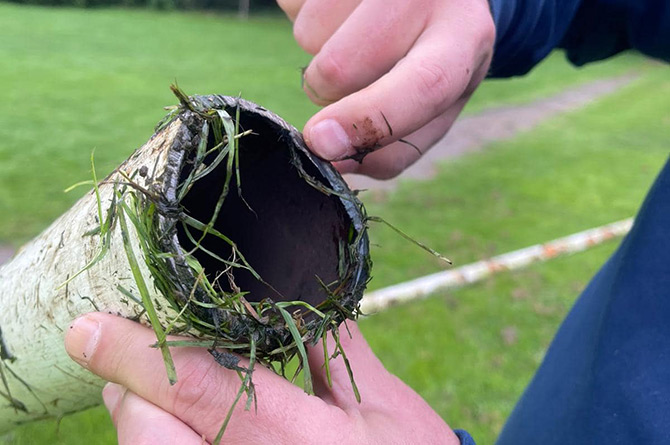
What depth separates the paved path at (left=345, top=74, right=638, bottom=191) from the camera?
6.89 meters

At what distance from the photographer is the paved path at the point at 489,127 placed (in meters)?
6.89

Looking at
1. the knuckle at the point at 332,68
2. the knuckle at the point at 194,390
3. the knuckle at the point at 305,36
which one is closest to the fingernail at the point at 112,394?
the knuckle at the point at 194,390

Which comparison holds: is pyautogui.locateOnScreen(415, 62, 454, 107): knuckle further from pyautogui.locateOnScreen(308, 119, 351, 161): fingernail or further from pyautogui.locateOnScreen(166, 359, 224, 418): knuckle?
pyautogui.locateOnScreen(166, 359, 224, 418): knuckle

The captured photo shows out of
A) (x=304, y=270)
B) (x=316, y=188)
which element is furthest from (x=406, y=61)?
(x=304, y=270)

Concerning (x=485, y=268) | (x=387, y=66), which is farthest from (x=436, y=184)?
(x=387, y=66)

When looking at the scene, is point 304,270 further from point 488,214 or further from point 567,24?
point 488,214

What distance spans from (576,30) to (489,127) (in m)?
8.07

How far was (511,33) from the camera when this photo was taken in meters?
1.67

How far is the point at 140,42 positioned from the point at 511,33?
48.1ft

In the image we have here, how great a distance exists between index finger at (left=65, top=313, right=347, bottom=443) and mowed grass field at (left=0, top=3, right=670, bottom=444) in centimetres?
52

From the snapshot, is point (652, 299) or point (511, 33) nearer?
point (652, 299)

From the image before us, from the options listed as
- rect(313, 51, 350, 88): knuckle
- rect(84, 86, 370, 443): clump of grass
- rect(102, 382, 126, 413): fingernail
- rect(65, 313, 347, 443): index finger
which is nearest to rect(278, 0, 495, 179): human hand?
rect(313, 51, 350, 88): knuckle

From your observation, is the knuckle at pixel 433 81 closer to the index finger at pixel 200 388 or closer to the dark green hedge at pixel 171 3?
the index finger at pixel 200 388

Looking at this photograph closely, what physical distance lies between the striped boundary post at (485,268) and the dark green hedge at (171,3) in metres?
21.2
